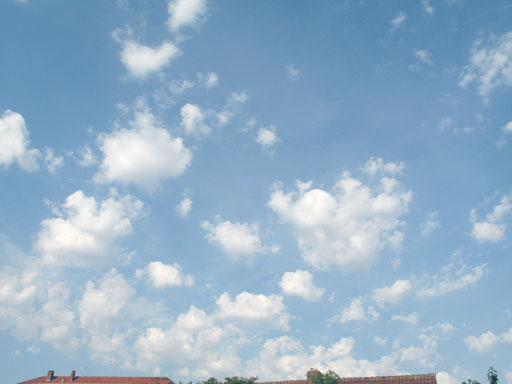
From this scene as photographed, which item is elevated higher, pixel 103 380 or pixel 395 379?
pixel 395 379

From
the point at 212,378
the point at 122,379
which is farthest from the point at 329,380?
the point at 122,379

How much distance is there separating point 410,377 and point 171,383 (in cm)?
4666

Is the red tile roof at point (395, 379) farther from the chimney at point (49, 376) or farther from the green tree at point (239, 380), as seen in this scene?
the chimney at point (49, 376)

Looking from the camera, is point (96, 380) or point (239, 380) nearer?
point (239, 380)

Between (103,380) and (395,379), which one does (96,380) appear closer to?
(103,380)

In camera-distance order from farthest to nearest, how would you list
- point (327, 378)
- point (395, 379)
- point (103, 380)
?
point (103, 380)
point (395, 379)
point (327, 378)

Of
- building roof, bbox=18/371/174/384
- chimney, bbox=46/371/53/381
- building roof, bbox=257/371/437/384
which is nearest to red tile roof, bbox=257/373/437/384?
building roof, bbox=257/371/437/384

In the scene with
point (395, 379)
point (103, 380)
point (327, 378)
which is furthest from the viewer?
point (103, 380)

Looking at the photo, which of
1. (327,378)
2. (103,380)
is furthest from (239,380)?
(103,380)

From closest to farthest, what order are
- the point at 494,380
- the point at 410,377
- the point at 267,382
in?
the point at 494,380
the point at 410,377
the point at 267,382

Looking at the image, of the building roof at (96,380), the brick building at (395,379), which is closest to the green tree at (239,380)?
the brick building at (395,379)

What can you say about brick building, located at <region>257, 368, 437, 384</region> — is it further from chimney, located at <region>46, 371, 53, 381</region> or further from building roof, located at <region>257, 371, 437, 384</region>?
chimney, located at <region>46, 371, 53, 381</region>

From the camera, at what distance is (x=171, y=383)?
7900 cm

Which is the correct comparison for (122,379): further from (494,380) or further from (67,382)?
(494,380)
